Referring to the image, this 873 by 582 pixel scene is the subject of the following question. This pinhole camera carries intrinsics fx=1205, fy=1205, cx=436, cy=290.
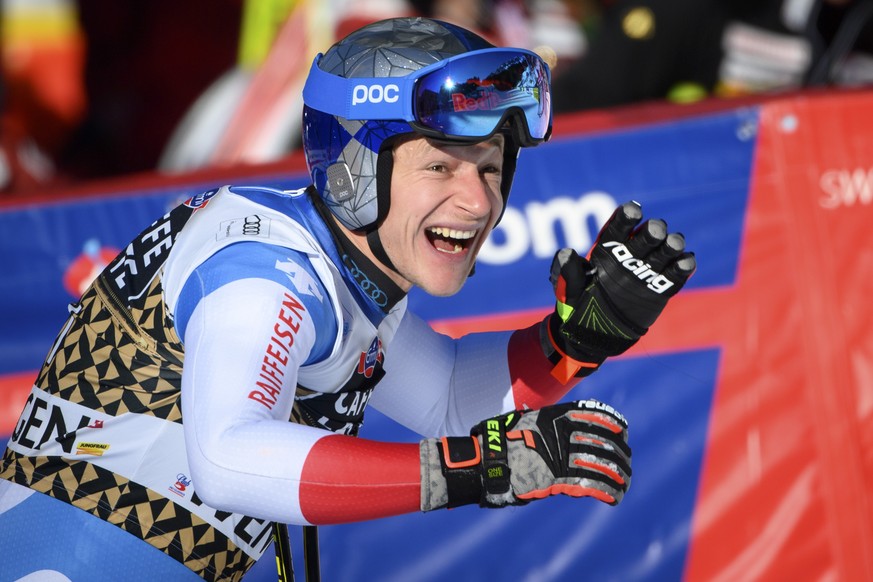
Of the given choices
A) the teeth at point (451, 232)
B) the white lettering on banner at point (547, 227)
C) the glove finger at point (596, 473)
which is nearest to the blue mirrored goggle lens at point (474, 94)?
the teeth at point (451, 232)

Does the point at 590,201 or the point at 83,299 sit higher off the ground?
the point at 83,299

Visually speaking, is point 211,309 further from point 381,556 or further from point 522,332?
point 381,556

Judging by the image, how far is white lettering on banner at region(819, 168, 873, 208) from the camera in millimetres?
A: 4160

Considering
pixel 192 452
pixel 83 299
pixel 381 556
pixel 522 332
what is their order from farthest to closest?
pixel 381 556
pixel 522 332
pixel 83 299
pixel 192 452

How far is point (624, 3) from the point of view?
6137 mm

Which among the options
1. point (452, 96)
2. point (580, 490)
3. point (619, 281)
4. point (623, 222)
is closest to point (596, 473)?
point (580, 490)

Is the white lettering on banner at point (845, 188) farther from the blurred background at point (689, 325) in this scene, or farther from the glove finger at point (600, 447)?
the glove finger at point (600, 447)

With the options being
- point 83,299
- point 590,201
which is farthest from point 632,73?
point 83,299

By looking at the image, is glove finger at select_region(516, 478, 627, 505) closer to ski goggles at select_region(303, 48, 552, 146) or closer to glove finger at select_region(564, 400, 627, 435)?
glove finger at select_region(564, 400, 627, 435)

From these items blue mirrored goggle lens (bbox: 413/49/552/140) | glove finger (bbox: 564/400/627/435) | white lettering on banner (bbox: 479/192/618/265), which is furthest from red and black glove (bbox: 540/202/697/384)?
white lettering on banner (bbox: 479/192/618/265)

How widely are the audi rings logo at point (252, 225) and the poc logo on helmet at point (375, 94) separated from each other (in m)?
0.32

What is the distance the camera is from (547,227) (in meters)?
4.20

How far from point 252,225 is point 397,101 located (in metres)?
0.39

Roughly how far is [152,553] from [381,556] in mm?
1702
